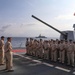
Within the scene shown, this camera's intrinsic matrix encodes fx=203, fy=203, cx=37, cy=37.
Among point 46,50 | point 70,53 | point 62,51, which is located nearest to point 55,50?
point 62,51

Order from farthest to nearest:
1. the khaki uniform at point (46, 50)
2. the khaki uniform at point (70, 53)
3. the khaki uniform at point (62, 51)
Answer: the khaki uniform at point (46, 50), the khaki uniform at point (62, 51), the khaki uniform at point (70, 53)

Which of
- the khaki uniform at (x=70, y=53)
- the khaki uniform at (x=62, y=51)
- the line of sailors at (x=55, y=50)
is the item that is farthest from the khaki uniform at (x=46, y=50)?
the khaki uniform at (x=70, y=53)

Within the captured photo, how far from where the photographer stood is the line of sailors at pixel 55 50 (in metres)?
14.7

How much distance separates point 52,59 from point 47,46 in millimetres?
1294

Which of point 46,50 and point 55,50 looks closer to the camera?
point 55,50

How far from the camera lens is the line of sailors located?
14.7 meters

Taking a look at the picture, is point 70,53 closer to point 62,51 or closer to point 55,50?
point 62,51

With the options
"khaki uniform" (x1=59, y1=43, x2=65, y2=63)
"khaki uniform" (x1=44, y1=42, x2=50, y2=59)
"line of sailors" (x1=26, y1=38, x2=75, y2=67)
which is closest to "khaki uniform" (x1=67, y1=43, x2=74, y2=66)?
"line of sailors" (x1=26, y1=38, x2=75, y2=67)

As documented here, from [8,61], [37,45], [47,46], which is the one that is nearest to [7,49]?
[8,61]

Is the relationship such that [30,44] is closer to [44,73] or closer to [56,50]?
[56,50]

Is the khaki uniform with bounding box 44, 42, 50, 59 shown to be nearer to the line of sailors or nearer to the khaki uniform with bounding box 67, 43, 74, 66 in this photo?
the line of sailors

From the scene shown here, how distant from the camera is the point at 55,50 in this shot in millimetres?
16531

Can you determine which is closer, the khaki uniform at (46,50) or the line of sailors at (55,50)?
the line of sailors at (55,50)

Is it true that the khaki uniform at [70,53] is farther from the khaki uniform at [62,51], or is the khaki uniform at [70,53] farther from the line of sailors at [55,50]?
the khaki uniform at [62,51]
